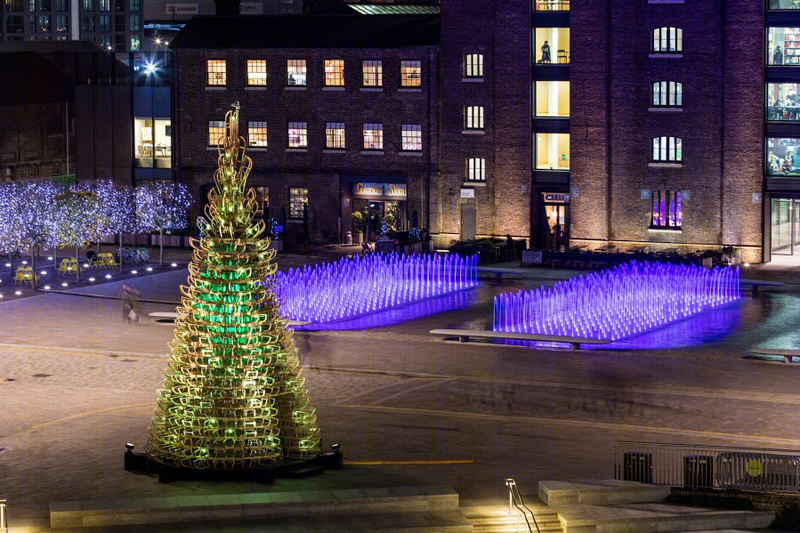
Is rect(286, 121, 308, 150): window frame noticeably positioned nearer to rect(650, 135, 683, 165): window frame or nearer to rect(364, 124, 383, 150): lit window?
rect(364, 124, 383, 150): lit window

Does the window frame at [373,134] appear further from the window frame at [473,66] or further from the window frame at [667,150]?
the window frame at [667,150]

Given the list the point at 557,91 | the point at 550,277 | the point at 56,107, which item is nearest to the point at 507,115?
the point at 557,91

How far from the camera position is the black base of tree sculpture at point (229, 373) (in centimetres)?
2784

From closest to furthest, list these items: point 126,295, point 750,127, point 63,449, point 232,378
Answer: point 232,378, point 63,449, point 126,295, point 750,127

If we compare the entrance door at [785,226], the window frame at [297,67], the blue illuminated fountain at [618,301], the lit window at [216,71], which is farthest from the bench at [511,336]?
the lit window at [216,71]

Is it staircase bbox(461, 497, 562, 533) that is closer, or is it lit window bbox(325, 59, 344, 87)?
staircase bbox(461, 497, 562, 533)

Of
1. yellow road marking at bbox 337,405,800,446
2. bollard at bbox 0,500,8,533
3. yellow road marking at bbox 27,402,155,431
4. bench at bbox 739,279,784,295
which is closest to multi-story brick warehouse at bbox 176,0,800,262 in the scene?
bench at bbox 739,279,784,295

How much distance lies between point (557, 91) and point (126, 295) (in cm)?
2782

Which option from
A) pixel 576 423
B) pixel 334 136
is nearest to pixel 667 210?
pixel 334 136

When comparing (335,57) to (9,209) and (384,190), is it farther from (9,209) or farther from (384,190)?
(9,209)

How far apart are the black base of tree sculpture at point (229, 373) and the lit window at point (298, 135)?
151 feet

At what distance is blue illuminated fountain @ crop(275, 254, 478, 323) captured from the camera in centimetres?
5262

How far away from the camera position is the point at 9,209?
58.2 m

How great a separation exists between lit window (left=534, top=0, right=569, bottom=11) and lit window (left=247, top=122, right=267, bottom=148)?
14.5 metres
